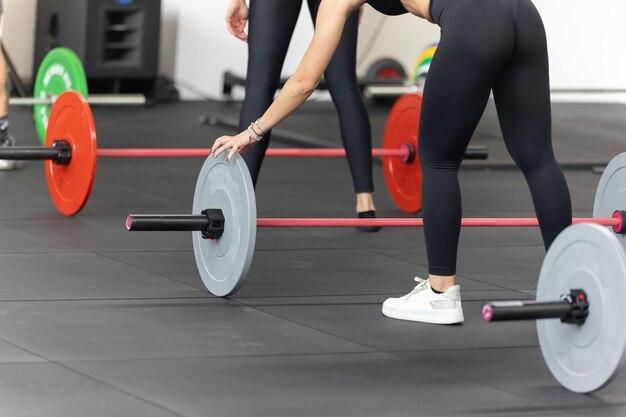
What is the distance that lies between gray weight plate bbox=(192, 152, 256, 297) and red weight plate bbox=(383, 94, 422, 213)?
145 cm

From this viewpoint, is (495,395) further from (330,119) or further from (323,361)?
(330,119)

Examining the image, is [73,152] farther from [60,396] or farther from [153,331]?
[60,396]

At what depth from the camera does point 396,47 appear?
8.91m

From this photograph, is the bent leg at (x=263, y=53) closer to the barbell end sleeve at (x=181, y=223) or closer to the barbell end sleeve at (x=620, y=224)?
the barbell end sleeve at (x=181, y=223)

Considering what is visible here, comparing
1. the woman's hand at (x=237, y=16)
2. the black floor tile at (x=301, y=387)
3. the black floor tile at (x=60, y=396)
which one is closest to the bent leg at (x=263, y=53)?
the woman's hand at (x=237, y=16)

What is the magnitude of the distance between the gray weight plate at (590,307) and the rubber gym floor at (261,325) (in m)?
0.07

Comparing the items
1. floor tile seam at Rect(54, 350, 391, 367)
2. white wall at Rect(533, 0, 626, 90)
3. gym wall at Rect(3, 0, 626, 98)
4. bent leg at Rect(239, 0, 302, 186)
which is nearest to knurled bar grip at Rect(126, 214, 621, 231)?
floor tile seam at Rect(54, 350, 391, 367)

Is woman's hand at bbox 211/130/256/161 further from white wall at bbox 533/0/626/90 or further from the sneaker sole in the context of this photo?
white wall at bbox 533/0/626/90

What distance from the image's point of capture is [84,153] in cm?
406

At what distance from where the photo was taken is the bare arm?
2740 millimetres

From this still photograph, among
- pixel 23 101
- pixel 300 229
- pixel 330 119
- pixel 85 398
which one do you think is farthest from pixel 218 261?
pixel 330 119

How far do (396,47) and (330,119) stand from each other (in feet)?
3.82

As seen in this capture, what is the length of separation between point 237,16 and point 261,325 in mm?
1460

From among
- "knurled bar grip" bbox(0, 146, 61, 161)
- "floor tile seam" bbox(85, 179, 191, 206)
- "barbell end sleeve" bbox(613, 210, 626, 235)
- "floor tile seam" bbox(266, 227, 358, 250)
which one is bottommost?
"floor tile seam" bbox(85, 179, 191, 206)
